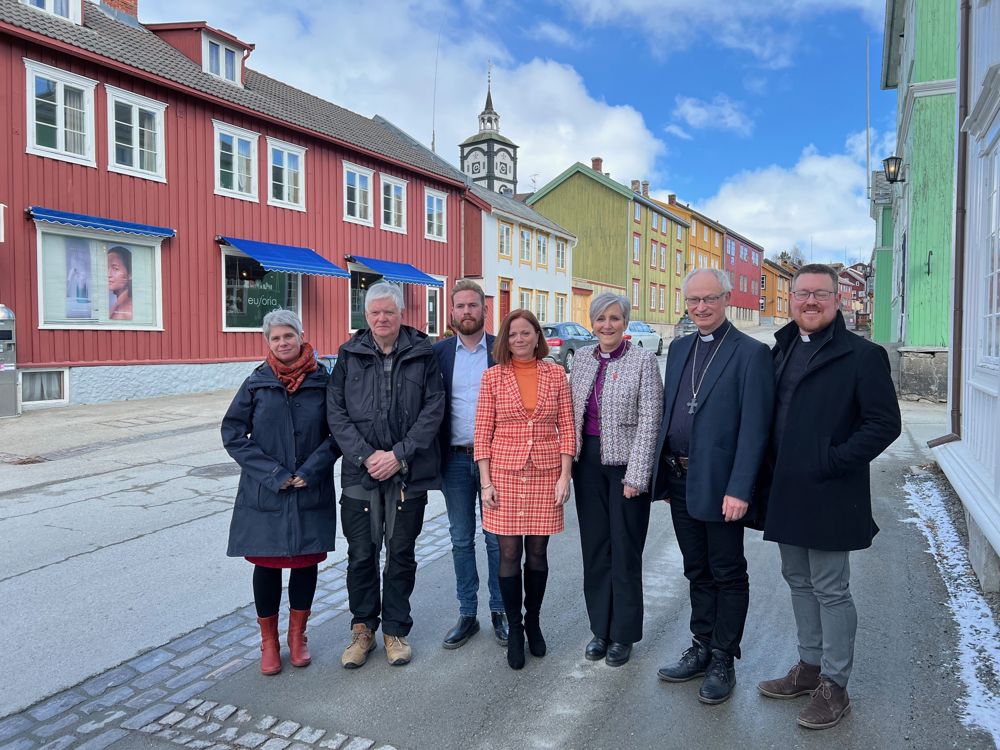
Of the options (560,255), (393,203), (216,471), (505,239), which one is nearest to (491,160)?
(560,255)

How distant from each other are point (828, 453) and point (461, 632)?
2.02 meters

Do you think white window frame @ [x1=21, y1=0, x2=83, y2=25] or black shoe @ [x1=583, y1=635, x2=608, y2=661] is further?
white window frame @ [x1=21, y1=0, x2=83, y2=25]

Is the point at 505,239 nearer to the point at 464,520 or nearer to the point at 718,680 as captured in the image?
the point at 464,520

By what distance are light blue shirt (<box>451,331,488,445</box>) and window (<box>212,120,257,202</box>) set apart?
47.0 feet

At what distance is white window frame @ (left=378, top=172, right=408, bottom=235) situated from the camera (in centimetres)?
2147

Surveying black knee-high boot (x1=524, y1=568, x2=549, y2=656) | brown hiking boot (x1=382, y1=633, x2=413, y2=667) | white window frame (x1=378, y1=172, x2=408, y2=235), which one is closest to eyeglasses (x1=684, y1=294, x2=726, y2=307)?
black knee-high boot (x1=524, y1=568, x2=549, y2=656)

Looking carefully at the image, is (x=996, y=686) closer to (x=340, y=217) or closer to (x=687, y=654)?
(x=687, y=654)

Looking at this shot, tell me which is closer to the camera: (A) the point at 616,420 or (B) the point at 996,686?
(B) the point at 996,686

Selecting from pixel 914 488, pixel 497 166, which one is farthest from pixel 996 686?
pixel 497 166

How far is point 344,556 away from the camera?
17.1 feet

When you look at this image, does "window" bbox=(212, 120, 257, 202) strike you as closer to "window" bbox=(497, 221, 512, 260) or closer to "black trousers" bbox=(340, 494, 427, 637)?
"window" bbox=(497, 221, 512, 260)

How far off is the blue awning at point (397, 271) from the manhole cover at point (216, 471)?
41.6 ft

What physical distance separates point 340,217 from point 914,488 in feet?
52.8

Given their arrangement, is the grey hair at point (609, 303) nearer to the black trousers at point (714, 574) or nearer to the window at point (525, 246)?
the black trousers at point (714, 574)
